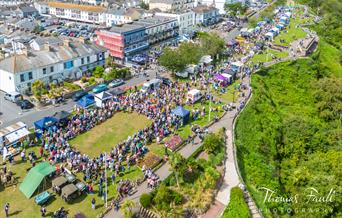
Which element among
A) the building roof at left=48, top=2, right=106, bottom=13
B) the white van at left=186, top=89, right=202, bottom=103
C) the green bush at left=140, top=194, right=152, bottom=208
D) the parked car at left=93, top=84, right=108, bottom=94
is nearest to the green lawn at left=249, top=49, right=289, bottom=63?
the white van at left=186, top=89, right=202, bottom=103

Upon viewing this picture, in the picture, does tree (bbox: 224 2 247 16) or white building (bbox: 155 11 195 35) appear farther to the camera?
tree (bbox: 224 2 247 16)

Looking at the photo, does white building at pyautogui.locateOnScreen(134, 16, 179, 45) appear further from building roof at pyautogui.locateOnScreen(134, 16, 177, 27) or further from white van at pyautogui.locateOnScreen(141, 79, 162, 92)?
white van at pyautogui.locateOnScreen(141, 79, 162, 92)

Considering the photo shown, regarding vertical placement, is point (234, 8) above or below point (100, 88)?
above

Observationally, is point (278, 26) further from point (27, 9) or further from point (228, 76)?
point (27, 9)

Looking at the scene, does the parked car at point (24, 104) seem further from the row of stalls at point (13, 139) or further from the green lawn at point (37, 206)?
the green lawn at point (37, 206)

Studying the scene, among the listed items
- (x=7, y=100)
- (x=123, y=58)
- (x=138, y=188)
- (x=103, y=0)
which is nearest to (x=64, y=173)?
(x=138, y=188)

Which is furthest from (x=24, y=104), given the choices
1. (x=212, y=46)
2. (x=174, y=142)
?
(x=212, y=46)
